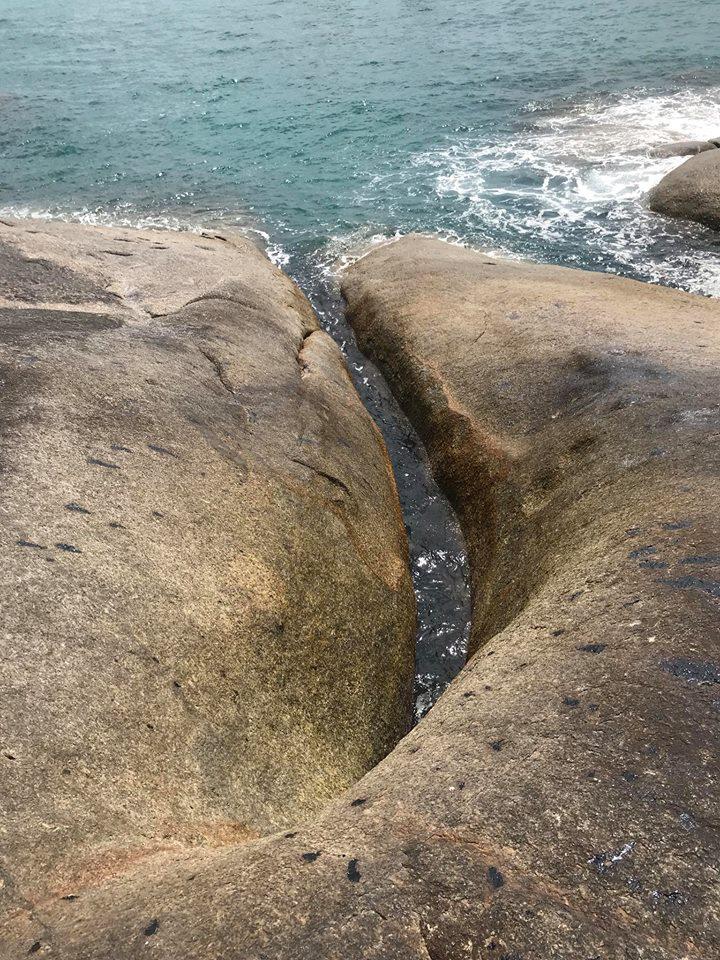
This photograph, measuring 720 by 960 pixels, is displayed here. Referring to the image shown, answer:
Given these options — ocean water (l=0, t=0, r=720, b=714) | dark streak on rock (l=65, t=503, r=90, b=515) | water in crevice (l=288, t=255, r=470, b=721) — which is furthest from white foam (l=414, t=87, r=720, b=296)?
dark streak on rock (l=65, t=503, r=90, b=515)

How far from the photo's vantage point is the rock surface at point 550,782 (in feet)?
14.6

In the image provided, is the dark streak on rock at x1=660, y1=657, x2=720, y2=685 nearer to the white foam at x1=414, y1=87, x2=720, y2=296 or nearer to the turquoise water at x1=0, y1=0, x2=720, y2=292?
the white foam at x1=414, y1=87, x2=720, y2=296

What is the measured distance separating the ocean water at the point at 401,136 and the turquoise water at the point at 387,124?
10 centimetres

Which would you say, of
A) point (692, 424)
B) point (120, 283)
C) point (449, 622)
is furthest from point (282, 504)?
point (120, 283)

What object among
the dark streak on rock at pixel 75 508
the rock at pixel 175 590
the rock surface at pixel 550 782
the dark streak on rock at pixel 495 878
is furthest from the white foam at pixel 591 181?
the dark streak on rock at pixel 495 878

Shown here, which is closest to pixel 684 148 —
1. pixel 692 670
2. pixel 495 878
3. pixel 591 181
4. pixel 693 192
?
pixel 591 181

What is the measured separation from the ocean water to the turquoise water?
0.10 m

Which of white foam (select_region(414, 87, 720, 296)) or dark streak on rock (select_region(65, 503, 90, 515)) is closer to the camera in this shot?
dark streak on rock (select_region(65, 503, 90, 515))

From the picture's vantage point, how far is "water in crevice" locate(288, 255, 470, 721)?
28.4 ft

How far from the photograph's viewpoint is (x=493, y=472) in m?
10.0

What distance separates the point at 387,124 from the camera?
26922 mm

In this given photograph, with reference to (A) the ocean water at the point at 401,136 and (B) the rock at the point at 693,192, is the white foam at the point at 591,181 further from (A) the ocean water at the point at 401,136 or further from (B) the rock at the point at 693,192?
(B) the rock at the point at 693,192

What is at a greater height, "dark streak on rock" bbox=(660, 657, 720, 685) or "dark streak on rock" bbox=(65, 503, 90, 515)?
"dark streak on rock" bbox=(65, 503, 90, 515)

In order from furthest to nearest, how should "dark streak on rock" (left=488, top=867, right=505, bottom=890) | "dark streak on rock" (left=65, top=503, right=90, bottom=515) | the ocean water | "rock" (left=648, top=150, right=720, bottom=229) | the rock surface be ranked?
"rock" (left=648, top=150, right=720, bottom=229), the ocean water, "dark streak on rock" (left=65, top=503, right=90, bottom=515), "dark streak on rock" (left=488, top=867, right=505, bottom=890), the rock surface
